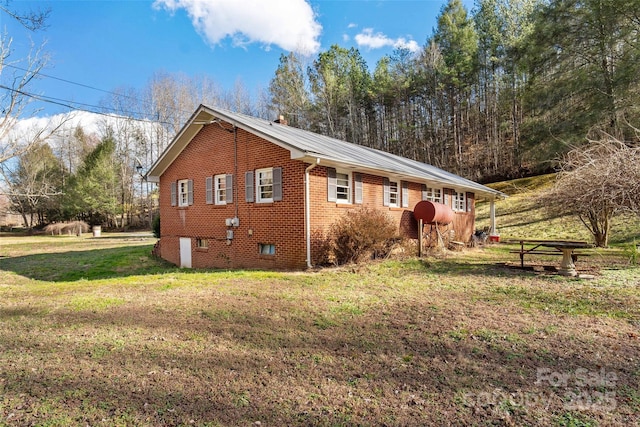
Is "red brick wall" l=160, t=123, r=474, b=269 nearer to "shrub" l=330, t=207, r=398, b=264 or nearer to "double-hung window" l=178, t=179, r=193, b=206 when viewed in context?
"double-hung window" l=178, t=179, r=193, b=206

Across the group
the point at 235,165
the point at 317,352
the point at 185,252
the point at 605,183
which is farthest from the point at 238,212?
the point at 605,183

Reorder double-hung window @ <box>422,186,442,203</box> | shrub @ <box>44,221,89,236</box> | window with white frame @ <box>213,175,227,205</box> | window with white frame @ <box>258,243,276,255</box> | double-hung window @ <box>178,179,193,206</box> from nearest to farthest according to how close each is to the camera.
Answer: window with white frame @ <box>258,243,276,255</box> < window with white frame @ <box>213,175,227,205</box> < double-hung window @ <box>178,179,193,206</box> < double-hung window @ <box>422,186,442,203</box> < shrub @ <box>44,221,89,236</box>

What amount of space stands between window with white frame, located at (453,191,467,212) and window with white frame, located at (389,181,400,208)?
551 centimetres

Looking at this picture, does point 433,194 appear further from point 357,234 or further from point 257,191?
point 257,191

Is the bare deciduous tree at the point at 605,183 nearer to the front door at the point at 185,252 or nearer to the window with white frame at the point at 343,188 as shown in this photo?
the window with white frame at the point at 343,188

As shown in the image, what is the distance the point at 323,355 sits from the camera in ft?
13.1

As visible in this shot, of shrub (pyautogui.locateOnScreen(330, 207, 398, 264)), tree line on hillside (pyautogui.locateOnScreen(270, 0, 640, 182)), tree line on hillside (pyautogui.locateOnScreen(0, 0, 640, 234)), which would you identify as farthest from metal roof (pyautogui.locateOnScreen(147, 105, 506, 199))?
tree line on hillside (pyautogui.locateOnScreen(0, 0, 640, 234))

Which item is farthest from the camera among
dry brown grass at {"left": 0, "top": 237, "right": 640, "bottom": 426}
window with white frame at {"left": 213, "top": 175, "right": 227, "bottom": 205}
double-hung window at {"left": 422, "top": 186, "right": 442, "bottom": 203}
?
double-hung window at {"left": 422, "top": 186, "right": 442, "bottom": 203}

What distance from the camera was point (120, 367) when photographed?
364 centimetres

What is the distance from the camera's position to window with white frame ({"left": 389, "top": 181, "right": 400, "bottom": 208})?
1312cm

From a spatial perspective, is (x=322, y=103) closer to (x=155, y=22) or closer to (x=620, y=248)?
(x=155, y=22)

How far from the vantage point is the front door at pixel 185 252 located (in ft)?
44.8

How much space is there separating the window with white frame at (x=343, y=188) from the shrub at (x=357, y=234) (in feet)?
2.27

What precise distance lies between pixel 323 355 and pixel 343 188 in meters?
7.70
